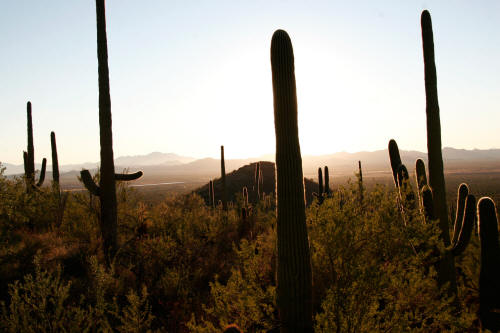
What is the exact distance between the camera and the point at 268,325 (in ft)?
18.2

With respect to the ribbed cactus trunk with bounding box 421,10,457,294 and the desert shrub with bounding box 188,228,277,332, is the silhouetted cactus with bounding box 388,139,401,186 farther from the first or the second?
the desert shrub with bounding box 188,228,277,332

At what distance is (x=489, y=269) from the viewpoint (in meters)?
6.42

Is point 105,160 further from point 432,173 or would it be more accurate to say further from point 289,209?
point 432,173

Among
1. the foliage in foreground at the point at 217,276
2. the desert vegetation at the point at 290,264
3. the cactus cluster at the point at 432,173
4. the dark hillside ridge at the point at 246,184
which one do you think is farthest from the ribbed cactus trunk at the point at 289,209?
the dark hillside ridge at the point at 246,184

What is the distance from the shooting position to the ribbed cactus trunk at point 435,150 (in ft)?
24.5

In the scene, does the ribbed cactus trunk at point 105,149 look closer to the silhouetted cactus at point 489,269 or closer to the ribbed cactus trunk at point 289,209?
the ribbed cactus trunk at point 289,209

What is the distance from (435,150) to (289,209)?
477 cm

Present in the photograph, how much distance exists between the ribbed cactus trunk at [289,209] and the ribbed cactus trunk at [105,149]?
6.56 m

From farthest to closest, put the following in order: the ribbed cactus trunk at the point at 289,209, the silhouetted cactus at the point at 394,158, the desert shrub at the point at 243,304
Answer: the silhouetted cactus at the point at 394,158 → the desert shrub at the point at 243,304 → the ribbed cactus trunk at the point at 289,209

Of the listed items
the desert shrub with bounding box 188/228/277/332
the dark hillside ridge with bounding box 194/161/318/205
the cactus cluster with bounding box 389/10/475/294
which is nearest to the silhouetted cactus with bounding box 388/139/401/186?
the cactus cluster with bounding box 389/10/475/294

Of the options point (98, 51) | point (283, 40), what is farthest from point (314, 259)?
point (98, 51)

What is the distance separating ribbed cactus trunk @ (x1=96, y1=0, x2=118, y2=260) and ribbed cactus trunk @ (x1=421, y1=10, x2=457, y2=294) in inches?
336

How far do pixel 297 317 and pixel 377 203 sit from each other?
267 cm

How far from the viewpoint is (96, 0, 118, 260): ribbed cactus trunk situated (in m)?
10.4
